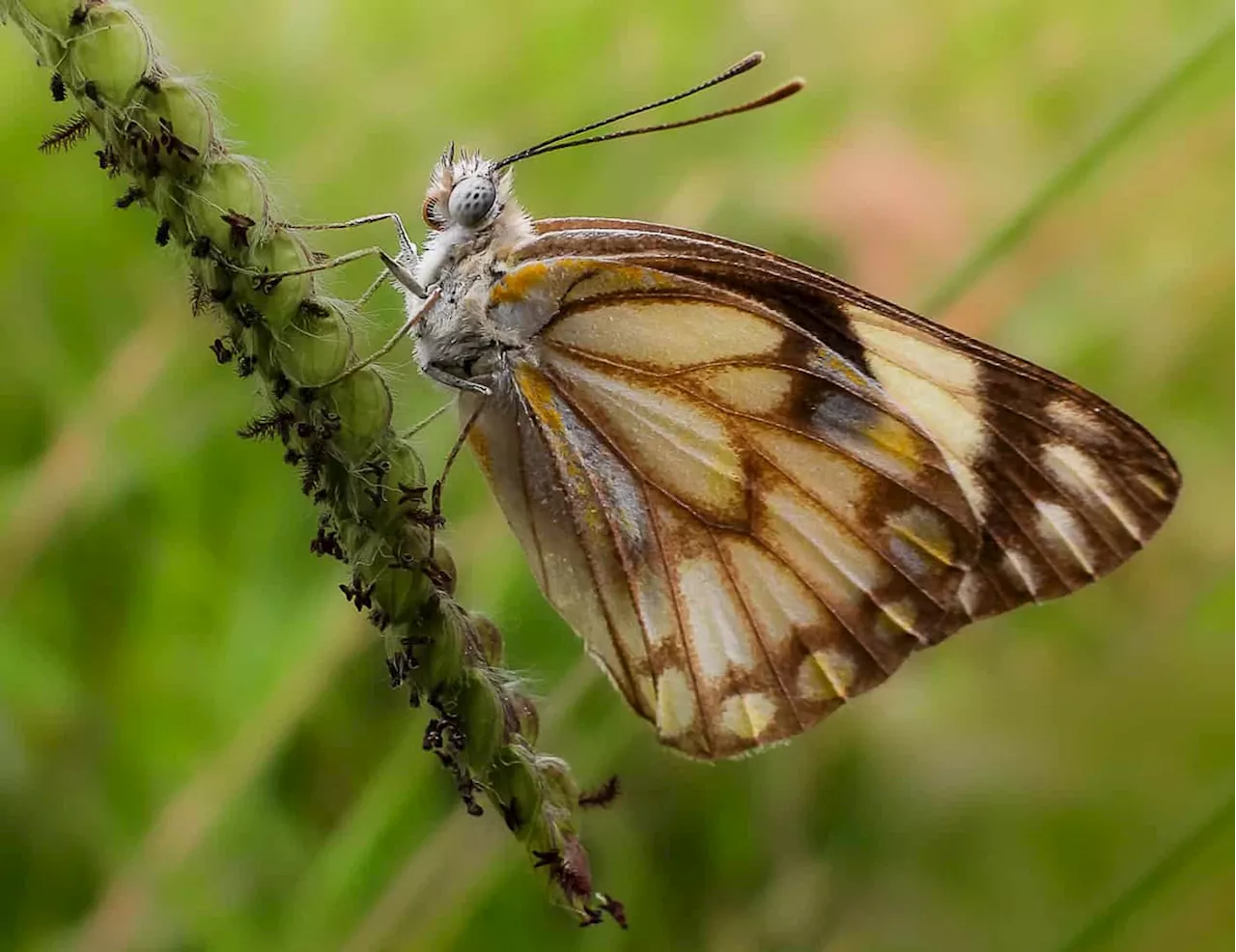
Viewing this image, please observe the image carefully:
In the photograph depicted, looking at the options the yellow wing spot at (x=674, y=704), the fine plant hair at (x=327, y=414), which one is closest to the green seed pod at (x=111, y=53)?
the fine plant hair at (x=327, y=414)

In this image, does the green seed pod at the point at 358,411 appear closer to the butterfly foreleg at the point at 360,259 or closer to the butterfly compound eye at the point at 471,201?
the butterfly foreleg at the point at 360,259

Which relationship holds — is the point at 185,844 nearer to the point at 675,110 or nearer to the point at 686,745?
the point at 686,745

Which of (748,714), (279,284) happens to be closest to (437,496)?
(279,284)

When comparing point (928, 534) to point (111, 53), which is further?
point (928, 534)

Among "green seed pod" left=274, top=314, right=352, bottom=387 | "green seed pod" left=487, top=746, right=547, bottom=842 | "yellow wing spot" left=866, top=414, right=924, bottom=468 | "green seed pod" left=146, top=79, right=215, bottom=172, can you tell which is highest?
"yellow wing spot" left=866, top=414, right=924, bottom=468

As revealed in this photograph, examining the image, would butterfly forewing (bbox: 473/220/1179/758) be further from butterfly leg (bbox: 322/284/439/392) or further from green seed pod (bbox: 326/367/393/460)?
green seed pod (bbox: 326/367/393/460)

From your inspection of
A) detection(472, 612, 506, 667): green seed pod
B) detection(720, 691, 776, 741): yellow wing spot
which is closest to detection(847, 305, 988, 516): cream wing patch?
detection(720, 691, 776, 741): yellow wing spot

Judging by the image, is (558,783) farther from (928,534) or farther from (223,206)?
(928,534)

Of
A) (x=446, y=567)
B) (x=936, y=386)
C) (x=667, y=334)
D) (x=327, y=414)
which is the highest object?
(x=667, y=334)
